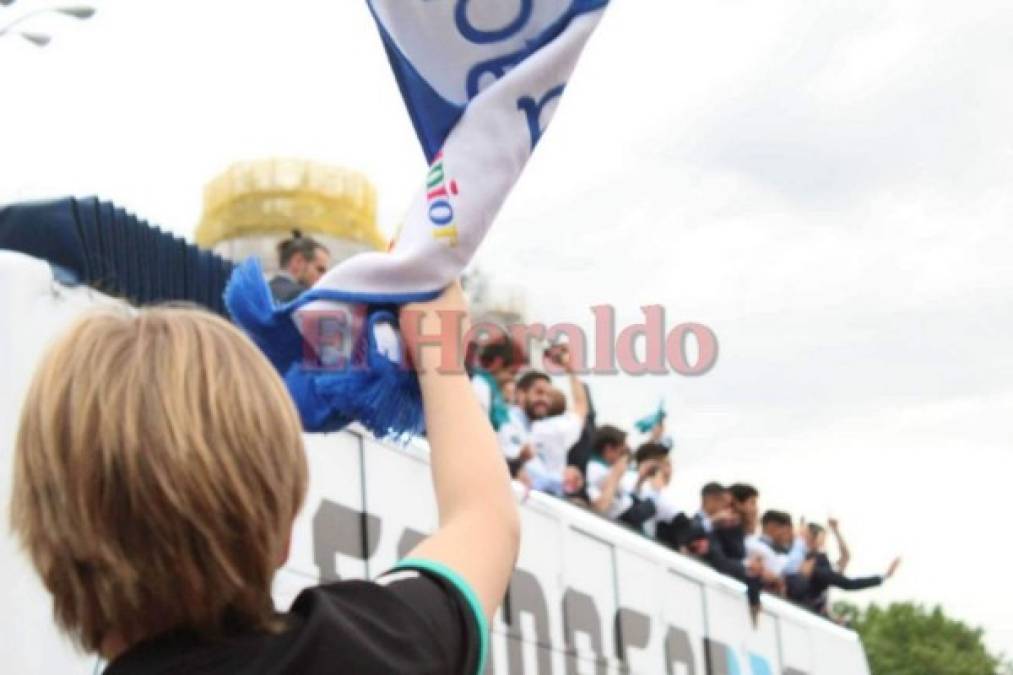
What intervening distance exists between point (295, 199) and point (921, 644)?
18.3 m

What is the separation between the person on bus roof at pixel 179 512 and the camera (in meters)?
1.03

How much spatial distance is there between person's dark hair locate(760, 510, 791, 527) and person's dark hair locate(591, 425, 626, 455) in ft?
6.62

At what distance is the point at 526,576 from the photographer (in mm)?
5105

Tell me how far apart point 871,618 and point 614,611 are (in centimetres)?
3413

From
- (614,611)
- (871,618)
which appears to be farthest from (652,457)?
(871,618)

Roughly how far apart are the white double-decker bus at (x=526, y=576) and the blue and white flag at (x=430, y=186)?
92 centimetres

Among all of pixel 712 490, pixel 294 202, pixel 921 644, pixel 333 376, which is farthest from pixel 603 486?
pixel 921 644

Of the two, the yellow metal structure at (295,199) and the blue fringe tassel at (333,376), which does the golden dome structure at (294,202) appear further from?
the blue fringe tassel at (333,376)

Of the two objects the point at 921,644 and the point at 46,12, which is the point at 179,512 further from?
the point at 921,644

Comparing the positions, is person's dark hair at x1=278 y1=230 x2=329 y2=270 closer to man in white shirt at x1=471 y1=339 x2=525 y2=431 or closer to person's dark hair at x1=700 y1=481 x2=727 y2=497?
man in white shirt at x1=471 y1=339 x2=525 y2=431

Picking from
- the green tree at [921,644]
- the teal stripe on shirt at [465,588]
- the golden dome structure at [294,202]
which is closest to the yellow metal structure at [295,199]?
the golden dome structure at [294,202]

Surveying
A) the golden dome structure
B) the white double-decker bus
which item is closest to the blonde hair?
the white double-decker bus

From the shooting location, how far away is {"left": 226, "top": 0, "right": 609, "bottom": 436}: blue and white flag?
5.09ft

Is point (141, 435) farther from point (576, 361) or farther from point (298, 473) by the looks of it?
point (576, 361)
